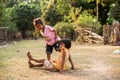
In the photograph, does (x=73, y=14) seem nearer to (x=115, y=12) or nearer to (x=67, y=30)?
(x=67, y=30)

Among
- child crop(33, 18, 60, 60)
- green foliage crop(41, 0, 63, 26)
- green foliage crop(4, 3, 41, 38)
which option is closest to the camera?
child crop(33, 18, 60, 60)

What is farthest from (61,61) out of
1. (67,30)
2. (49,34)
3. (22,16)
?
(22,16)

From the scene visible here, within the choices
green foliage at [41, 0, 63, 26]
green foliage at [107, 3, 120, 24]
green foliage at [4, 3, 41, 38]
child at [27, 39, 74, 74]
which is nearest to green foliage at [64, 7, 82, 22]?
green foliage at [107, 3, 120, 24]

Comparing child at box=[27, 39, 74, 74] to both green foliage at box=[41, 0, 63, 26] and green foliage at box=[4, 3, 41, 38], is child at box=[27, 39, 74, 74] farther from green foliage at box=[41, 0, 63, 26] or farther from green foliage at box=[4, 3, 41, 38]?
green foliage at box=[41, 0, 63, 26]

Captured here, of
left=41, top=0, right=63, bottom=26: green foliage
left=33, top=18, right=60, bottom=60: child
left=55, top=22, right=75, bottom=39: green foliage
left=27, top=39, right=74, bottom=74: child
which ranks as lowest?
left=55, top=22, right=75, bottom=39: green foliage

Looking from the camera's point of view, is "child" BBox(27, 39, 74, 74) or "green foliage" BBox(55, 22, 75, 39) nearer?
"child" BBox(27, 39, 74, 74)

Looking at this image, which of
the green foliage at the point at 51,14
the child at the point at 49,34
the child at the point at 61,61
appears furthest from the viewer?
the green foliage at the point at 51,14

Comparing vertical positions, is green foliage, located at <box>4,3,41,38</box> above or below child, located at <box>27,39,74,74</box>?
below

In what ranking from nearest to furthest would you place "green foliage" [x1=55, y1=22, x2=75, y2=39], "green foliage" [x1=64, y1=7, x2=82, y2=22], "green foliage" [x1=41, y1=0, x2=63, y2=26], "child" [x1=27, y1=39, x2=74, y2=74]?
"child" [x1=27, y1=39, x2=74, y2=74] → "green foliage" [x1=55, y1=22, x2=75, y2=39] → "green foliage" [x1=64, y1=7, x2=82, y2=22] → "green foliage" [x1=41, y1=0, x2=63, y2=26]

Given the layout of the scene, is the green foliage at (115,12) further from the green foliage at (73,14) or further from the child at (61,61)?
the child at (61,61)

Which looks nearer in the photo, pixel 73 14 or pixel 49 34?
pixel 49 34

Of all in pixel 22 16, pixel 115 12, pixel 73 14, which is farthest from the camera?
pixel 22 16

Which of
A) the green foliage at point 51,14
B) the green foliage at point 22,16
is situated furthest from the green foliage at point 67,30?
the green foliage at point 22,16

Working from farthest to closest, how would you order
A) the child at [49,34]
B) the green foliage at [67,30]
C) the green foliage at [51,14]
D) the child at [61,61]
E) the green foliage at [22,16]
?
the green foliage at [51,14], the green foliage at [22,16], the green foliage at [67,30], the child at [49,34], the child at [61,61]
